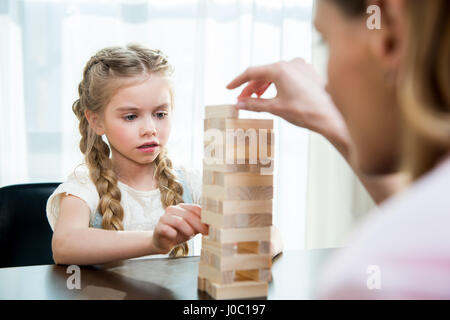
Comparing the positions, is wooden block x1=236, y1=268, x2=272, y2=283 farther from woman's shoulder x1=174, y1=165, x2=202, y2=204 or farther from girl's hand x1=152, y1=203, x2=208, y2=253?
woman's shoulder x1=174, y1=165, x2=202, y2=204

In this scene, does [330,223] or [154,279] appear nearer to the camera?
[154,279]

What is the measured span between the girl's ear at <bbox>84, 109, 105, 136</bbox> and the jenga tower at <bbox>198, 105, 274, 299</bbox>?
2.82 ft

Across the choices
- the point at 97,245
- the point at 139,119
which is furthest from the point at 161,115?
the point at 97,245

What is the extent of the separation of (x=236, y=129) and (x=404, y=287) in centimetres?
60

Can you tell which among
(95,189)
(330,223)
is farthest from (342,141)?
(330,223)

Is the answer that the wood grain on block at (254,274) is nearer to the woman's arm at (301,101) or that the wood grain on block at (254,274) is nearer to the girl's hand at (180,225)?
the girl's hand at (180,225)

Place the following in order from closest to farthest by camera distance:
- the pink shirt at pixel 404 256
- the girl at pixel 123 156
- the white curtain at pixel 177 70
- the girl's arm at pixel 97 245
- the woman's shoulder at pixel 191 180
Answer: the pink shirt at pixel 404 256
the girl's arm at pixel 97 245
the girl at pixel 123 156
the woman's shoulder at pixel 191 180
the white curtain at pixel 177 70

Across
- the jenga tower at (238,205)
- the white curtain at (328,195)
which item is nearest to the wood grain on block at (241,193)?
the jenga tower at (238,205)

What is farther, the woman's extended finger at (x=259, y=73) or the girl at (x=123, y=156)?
the girl at (x=123, y=156)

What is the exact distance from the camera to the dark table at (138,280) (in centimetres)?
96

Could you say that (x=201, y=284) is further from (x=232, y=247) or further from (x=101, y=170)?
(x=101, y=170)

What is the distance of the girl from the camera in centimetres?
160
